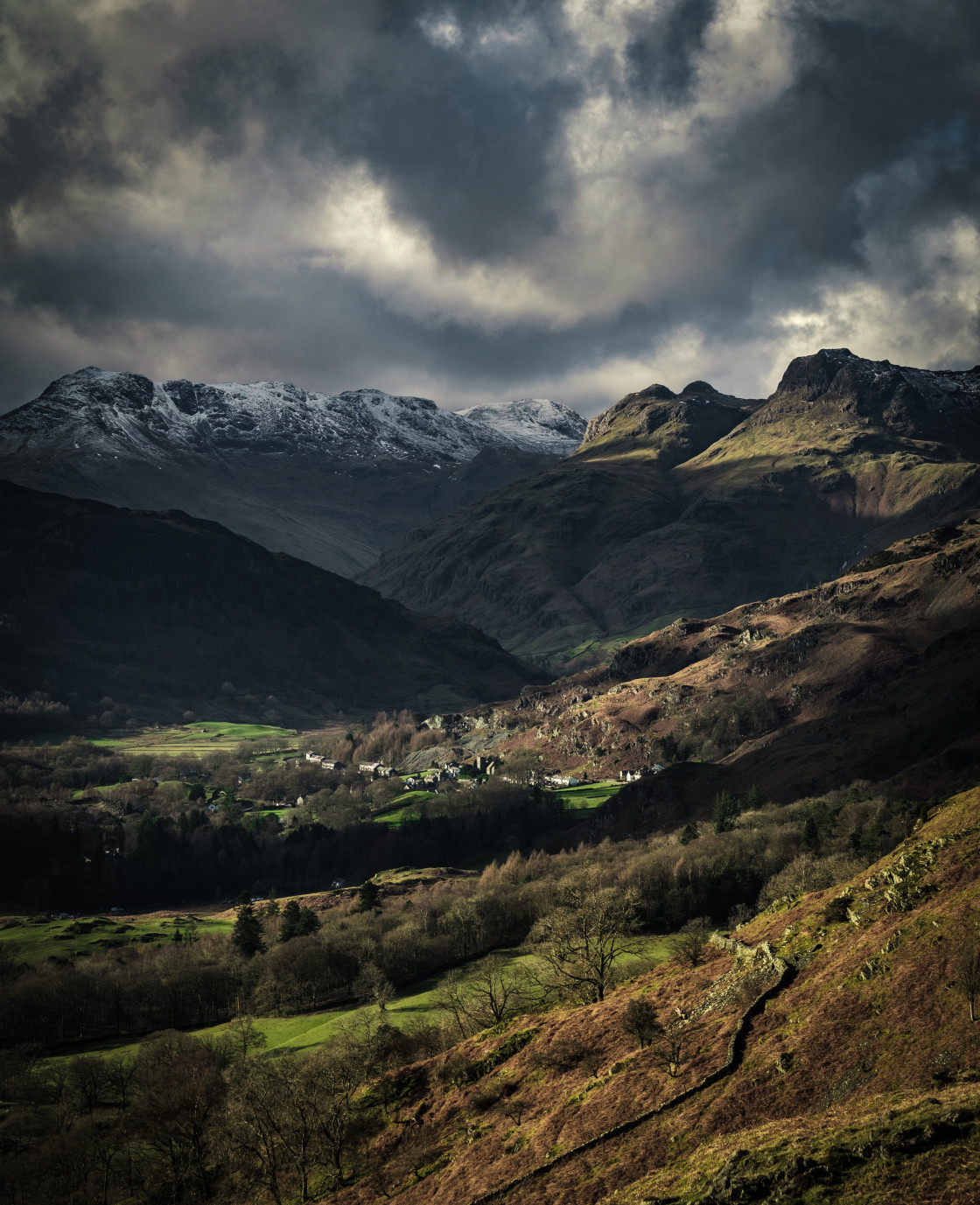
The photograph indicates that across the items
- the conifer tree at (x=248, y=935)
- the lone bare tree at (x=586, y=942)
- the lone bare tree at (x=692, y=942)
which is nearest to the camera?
the lone bare tree at (x=692, y=942)

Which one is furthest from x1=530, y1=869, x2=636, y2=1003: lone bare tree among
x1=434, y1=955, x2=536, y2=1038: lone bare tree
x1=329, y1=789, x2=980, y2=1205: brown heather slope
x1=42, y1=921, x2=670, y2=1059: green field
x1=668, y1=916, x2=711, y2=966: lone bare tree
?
x1=329, y1=789, x2=980, y2=1205: brown heather slope

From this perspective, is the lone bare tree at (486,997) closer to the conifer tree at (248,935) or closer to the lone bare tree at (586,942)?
the lone bare tree at (586,942)

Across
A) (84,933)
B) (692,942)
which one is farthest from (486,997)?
(84,933)

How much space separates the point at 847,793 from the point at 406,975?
99.0 m

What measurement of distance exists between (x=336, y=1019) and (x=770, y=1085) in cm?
6840

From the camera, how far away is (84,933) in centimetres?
15200

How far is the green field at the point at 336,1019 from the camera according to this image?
84.8 meters

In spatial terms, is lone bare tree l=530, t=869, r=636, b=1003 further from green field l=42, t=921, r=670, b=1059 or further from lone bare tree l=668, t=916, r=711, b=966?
lone bare tree l=668, t=916, r=711, b=966

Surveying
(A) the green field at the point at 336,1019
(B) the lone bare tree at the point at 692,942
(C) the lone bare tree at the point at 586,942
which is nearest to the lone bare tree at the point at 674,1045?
(B) the lone bare tree at the point at 692,942

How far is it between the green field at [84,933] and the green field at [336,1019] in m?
43.9

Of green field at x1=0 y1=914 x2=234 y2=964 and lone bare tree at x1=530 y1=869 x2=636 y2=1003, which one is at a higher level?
lone bare tree at x1=530 y1=869 x2=636 y2=1003

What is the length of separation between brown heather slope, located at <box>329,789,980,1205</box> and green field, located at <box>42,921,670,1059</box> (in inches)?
941

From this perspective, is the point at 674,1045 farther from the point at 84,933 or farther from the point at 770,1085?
the point at 84,933

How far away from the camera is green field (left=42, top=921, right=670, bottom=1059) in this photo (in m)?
84.8
